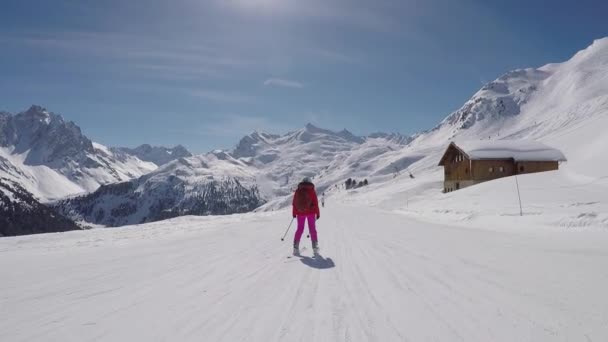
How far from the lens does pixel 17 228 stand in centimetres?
13700

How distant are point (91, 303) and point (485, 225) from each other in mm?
17640

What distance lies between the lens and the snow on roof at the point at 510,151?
179 ft

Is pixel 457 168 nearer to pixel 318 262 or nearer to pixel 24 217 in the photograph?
pixel 318 262

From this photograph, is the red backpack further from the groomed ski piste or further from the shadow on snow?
the shadow on snow

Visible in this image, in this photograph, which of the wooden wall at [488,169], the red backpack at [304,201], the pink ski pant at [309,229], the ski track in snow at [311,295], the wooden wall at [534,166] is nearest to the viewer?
the ski track in snow at [311,295]

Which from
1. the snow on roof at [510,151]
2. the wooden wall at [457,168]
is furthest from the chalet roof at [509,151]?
the wooden wall at [457,168]

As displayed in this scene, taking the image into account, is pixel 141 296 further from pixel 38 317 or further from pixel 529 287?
pixel 529 287

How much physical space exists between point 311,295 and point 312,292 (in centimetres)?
17

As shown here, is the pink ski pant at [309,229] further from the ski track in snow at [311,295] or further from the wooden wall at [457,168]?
the wooden wall at [457,168]

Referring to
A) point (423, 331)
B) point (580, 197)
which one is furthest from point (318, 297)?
point (580, 197)

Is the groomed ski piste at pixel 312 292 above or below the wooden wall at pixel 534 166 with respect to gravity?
below

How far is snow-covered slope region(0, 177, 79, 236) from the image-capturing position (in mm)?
Result: 136250

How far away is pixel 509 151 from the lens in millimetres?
56031

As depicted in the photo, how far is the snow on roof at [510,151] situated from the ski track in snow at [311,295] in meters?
47.4
